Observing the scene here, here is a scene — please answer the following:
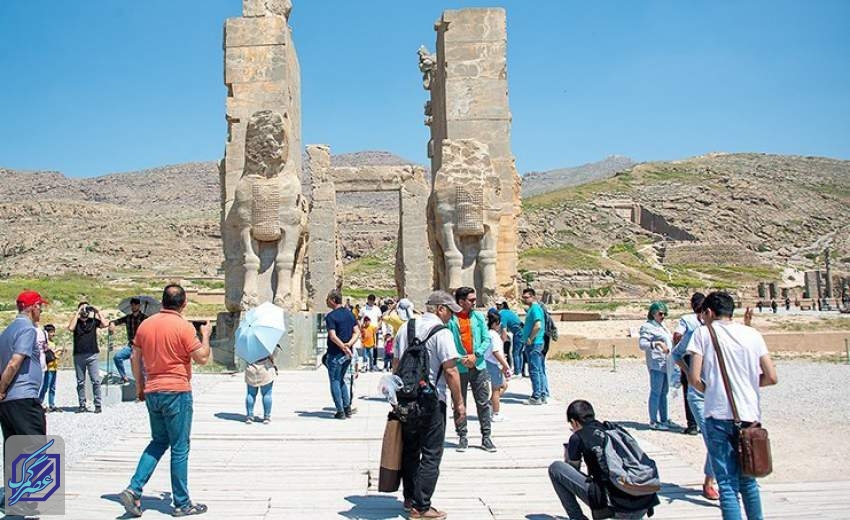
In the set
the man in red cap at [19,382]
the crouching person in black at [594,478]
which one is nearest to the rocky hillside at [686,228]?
the crouching person in black at [594,478]

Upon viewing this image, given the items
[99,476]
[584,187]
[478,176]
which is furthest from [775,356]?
[584,187]

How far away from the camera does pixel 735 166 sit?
8950 centimetres

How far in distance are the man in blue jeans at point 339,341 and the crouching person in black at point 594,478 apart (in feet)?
11.3

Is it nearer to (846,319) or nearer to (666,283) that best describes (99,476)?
(846,319)

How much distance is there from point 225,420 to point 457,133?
705 cm

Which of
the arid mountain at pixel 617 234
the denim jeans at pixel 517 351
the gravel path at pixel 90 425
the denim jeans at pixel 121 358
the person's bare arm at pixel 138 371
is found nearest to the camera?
the person's bare arm at pixel 138 371

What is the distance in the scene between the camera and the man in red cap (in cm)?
440

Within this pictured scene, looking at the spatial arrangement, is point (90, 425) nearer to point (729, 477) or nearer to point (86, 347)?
point (86, 347)

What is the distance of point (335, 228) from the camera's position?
Answer: 871 inches

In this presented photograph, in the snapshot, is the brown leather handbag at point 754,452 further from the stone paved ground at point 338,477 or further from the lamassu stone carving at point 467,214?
the lamassu stone carving at point 467,214

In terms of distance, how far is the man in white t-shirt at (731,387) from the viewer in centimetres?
398

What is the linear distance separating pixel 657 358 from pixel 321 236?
15413 millimetres

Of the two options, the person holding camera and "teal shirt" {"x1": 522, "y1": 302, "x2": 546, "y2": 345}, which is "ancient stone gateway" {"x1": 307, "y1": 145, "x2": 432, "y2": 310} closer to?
"teal shirt" {"x1": 522, "y1": 302, "x2": 546, "y2": 345}

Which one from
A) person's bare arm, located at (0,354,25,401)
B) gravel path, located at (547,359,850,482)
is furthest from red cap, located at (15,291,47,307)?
gravel path, located at (547,359,850,482)
